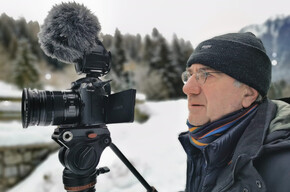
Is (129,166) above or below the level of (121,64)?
below

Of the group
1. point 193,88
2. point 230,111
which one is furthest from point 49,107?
point 230,111

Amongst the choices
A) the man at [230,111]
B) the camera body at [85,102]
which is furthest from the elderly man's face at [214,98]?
the camera body at [85,102]

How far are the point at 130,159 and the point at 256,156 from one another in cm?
254

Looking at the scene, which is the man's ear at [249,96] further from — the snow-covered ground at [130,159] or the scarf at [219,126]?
the snow-covered ground at [130,159]

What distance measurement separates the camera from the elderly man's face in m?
0.83

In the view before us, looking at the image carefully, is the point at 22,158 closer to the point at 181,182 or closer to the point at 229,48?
the point at 181,182

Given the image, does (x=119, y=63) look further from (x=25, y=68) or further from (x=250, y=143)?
(x=250, y=143)

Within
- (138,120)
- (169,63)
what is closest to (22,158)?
(138,120)

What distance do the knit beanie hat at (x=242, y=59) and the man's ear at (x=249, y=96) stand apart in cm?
2

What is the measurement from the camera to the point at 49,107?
0.91 metres

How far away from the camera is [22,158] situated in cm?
282

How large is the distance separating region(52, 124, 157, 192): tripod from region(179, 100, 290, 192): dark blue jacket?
41 centimetres

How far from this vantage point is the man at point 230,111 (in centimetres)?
65

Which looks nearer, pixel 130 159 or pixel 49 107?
pixel 49 107
